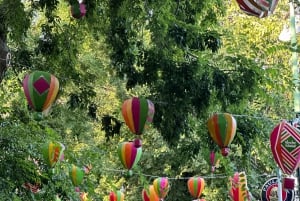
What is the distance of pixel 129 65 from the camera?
3875 millimetres

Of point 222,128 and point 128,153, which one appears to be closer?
point 222,128

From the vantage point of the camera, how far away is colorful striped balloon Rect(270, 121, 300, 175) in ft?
16.2

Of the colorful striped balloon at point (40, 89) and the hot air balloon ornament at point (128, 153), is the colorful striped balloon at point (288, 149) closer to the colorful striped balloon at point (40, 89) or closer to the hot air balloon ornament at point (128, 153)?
the hot air balloon ornament at point (128, 153)

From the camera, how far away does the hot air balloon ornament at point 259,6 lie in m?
2.76

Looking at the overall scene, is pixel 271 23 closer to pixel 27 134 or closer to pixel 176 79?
pixel 27 134

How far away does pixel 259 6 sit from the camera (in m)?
2.77

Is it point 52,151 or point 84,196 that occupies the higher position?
point 52,151

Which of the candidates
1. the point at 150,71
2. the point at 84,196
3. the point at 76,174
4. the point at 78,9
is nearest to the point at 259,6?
the point at 150,71

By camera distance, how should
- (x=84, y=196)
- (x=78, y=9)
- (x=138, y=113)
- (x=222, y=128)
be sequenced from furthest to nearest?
1. (x=84, y=196)
2. (x=222, y=128)
3. (x=78, y=9)
4. (x=138, y=113)

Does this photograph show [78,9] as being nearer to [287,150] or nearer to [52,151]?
[52,151]

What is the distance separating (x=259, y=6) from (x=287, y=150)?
2522mm

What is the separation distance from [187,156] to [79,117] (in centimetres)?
237

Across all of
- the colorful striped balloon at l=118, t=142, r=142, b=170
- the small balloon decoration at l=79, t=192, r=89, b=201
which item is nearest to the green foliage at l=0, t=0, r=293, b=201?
the colorful striped balloon at l=118, t=142, r=142, b=170

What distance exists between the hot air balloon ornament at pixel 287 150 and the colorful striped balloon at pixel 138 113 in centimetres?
185
